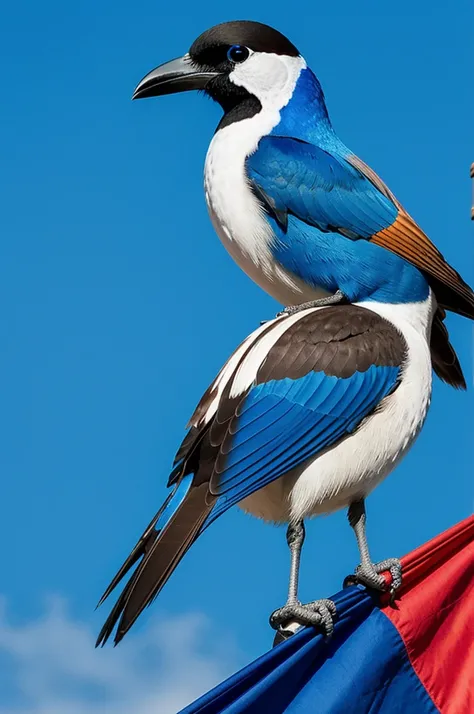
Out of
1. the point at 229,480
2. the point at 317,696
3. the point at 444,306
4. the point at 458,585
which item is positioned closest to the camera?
the point at 317,696

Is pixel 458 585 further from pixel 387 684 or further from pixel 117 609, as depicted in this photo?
pixel 117 609

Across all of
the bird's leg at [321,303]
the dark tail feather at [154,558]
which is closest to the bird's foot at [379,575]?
the dark tail feather at [154,558]

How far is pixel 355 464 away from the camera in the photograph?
3.33 metres

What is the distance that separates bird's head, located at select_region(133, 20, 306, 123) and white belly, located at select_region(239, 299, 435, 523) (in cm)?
104

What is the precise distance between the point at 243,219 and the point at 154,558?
1.20m

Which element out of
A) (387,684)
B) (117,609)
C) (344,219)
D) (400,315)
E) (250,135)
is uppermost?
(250,135)

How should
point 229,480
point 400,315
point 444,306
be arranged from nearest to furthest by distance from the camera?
point 229,480 → point 400,315 → point 444,306

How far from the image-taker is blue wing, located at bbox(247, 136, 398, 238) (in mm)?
3727

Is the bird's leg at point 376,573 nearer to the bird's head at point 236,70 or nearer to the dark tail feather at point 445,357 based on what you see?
the dark tail feather at point 445,357

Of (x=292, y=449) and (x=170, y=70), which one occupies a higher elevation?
(x=170, y=70)

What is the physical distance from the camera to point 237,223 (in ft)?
12.3

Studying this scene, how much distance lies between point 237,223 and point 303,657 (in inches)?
54.9

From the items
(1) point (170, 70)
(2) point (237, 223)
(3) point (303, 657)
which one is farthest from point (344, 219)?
(3) point (303, 657)

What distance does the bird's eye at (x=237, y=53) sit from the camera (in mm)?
3994
